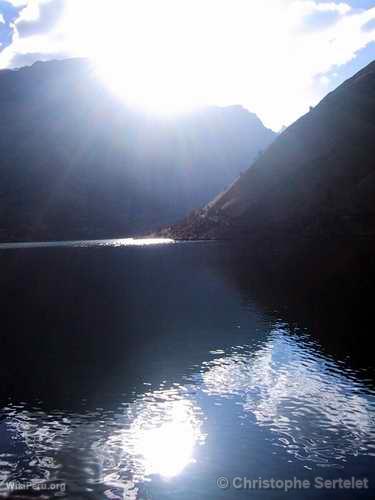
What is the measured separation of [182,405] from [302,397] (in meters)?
6.87

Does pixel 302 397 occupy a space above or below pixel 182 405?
below

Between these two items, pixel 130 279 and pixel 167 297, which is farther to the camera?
pixel 130 279

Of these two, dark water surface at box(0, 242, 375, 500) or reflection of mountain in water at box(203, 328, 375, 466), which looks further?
reflection of mountain in water at box(203, 328, 375, 466)

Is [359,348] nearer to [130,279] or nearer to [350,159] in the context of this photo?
[130,279]

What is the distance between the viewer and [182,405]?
1083 inches

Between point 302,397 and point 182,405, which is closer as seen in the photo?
point 182,405

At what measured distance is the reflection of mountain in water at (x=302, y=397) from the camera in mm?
22031

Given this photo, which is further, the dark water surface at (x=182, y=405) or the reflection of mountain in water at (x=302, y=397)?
the reflection of mountain in water at (x=302, y=397)

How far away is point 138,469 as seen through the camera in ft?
66.1

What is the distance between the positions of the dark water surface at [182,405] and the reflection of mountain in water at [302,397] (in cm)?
9

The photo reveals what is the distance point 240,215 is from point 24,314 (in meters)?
147

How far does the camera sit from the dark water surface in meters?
19.6

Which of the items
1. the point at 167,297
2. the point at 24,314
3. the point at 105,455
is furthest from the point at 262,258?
the point at 105,455

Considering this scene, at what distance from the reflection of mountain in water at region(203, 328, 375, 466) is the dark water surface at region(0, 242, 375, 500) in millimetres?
92
